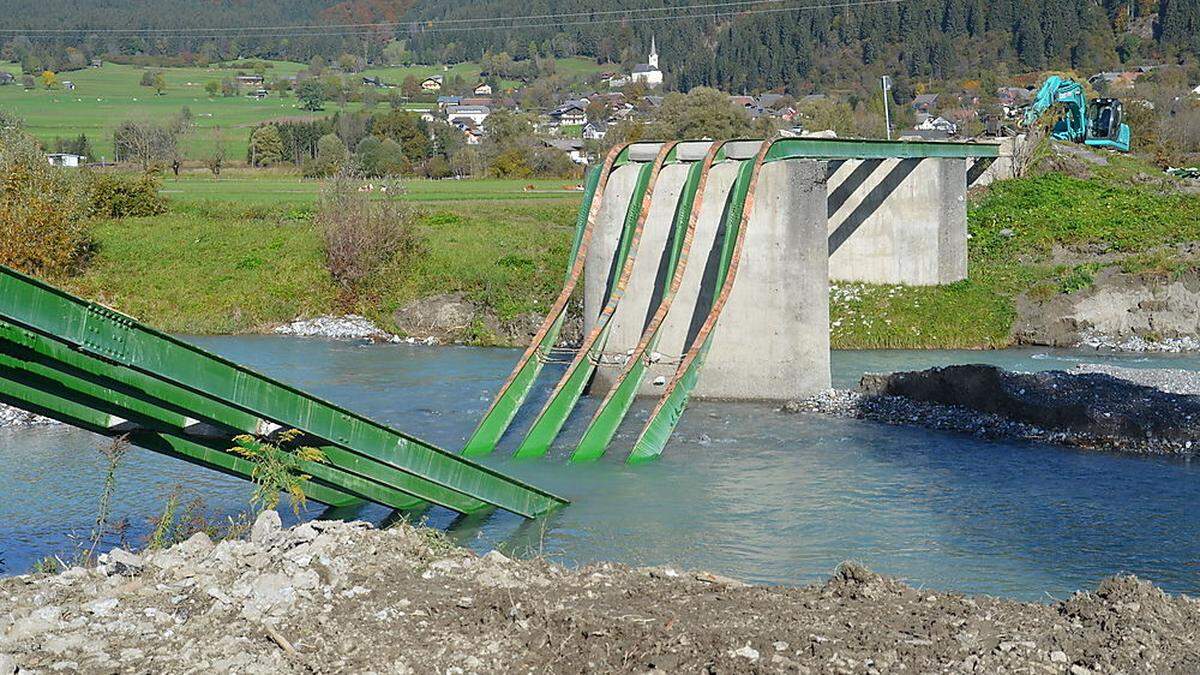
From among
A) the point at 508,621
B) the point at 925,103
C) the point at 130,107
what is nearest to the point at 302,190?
the point at 508,621

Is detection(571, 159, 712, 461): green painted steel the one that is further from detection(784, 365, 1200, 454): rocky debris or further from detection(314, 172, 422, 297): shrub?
detection(314, 172, 422, 297): shrub

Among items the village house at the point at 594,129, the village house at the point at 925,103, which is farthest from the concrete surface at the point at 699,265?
the village house at the point at 925,103

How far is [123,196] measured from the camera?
48.4 meters

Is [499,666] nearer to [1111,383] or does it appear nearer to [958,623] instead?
[958,623]

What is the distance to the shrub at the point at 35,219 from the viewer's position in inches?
1515

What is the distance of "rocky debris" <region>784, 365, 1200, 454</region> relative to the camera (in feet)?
71.7

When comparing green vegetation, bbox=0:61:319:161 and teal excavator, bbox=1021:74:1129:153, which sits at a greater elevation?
green vegetation, bbox=0:61:319:161

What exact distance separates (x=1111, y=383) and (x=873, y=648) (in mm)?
14977

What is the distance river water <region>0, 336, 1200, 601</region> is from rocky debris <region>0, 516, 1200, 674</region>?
11.8ft

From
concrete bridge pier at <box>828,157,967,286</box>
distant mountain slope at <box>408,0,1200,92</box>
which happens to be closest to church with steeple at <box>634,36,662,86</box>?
distant mountain slope at <box>408,0,1200,92</box>

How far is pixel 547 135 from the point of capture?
114562 mm

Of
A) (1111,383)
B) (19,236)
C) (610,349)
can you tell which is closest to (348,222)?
(19,236)

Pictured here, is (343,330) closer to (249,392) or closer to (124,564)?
(249,392)

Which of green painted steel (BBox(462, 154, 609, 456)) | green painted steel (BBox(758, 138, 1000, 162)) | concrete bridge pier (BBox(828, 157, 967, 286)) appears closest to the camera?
green painted steel (BBox(462, 154, 609, 456))
